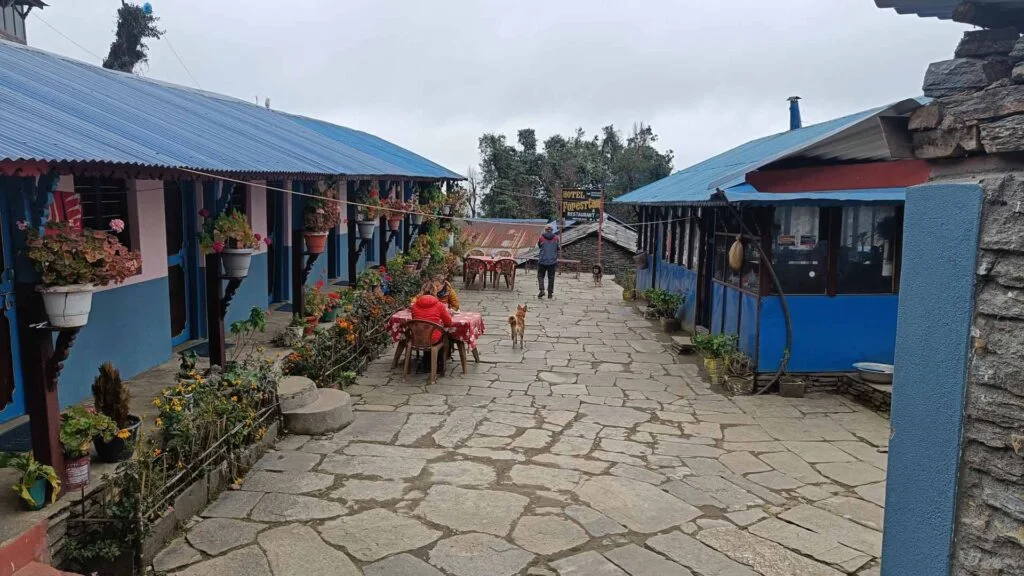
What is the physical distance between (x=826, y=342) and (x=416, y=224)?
992 cm

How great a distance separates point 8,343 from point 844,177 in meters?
5.73

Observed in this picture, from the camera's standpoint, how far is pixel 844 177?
334 cm

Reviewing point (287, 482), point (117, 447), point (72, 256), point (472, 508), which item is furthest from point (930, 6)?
point (287, 482)

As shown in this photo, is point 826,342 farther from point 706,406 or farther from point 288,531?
point 288,531

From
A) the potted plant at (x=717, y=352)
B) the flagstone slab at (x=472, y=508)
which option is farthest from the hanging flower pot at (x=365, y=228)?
the flagstone slab at (x=472, y=508)

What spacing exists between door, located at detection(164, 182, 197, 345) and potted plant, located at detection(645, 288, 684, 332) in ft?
26.3

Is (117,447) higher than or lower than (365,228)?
lower

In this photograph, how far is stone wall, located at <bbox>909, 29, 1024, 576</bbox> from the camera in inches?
101

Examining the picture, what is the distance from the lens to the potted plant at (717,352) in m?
9.04

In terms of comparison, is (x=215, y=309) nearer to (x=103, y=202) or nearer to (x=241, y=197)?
(x=103, y=202)

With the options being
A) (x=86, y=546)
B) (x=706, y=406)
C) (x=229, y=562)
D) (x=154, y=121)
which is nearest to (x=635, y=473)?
(x=706, y=406)

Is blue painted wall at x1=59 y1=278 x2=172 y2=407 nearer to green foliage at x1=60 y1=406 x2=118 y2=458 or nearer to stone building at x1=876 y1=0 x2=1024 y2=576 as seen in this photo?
green foliage at x1=60 y1=406 x2=118 y2=458

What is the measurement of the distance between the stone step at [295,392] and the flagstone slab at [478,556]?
→ 105 inches

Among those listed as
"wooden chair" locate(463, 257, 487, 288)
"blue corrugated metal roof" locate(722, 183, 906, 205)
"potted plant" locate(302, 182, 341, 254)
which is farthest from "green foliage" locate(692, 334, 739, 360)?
"wooden chair" locate(463, 257, 487, 288)
